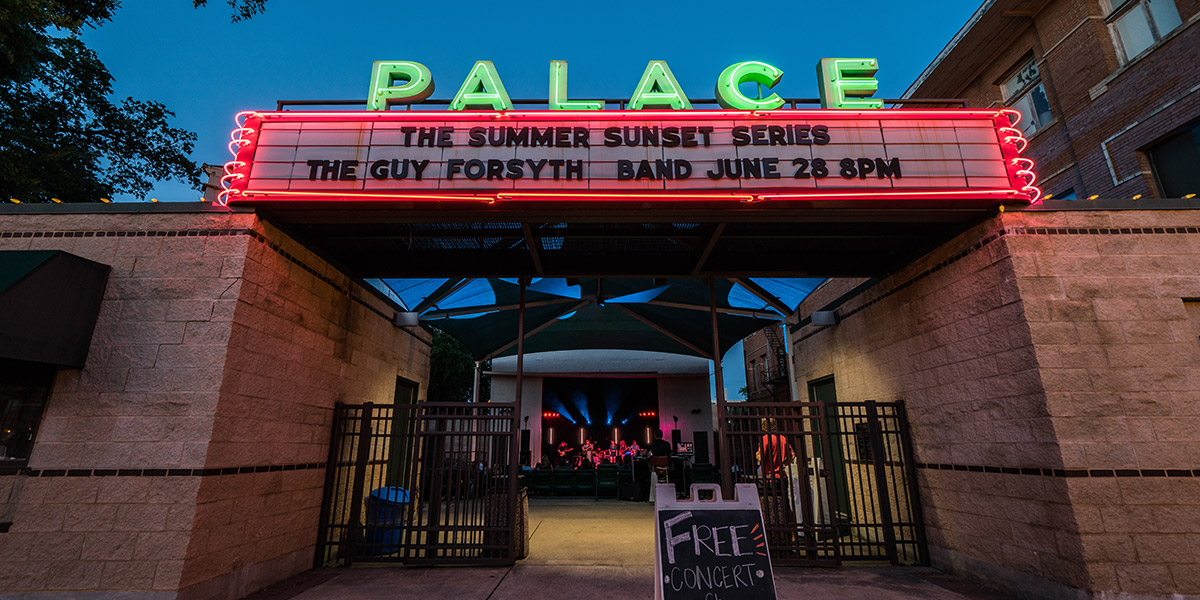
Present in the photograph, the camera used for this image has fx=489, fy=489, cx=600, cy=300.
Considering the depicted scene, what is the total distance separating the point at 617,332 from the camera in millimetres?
15516

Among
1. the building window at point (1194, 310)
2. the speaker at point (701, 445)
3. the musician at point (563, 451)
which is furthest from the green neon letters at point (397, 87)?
the musician at point (563, 451)

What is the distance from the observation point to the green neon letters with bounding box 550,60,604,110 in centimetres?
686

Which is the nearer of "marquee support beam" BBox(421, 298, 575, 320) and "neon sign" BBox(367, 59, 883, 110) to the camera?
"neon sign" BBox(367, 59, 883, 110)

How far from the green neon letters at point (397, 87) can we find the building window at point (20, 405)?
466 cm

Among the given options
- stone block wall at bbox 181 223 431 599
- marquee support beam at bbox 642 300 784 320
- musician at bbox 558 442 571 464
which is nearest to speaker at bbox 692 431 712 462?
musician at bbox 558 442 571 464

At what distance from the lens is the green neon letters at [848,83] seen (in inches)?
262

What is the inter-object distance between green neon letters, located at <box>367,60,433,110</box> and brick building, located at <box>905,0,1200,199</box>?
12.0 m

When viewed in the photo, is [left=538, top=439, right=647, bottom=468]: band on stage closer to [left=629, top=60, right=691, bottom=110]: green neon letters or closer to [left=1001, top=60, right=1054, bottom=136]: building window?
[left=629, top=60, right=691, bottom=110]: green neon letters

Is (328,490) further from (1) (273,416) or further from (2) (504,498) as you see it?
(2) (504,498)

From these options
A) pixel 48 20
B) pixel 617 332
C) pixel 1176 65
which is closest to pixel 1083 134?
pixel 1176 65

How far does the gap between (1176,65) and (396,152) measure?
1397 cm

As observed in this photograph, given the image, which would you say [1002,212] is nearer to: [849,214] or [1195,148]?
[849,214]

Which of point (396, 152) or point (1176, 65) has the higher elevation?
point (1176, 65)

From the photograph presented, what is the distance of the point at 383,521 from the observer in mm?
7211
